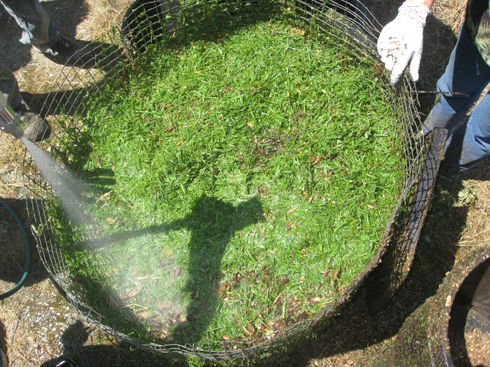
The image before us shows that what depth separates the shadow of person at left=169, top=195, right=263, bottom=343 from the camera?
8.69 feet

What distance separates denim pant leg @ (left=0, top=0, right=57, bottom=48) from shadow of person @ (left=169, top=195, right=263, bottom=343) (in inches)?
81.1

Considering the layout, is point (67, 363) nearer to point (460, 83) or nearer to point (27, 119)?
point (27, 119)

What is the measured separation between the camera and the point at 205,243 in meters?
2.81

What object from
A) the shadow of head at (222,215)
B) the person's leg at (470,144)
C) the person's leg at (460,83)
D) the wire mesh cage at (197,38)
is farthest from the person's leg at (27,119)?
the person's leg at (470,144)

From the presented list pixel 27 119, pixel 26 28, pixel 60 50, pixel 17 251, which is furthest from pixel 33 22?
pixel 17 251

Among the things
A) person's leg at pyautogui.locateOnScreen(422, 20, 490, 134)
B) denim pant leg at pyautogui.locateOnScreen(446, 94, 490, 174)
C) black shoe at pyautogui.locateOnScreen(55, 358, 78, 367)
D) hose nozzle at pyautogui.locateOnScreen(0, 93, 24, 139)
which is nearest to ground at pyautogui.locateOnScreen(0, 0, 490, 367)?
black shoe at pyautogui.locateOnScreen(55, 358, 78, 367)

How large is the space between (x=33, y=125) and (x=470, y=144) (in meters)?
3.40

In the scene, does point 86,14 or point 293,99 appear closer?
point 293,99

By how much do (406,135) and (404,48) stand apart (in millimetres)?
613

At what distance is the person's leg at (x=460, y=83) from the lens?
95.6 inches

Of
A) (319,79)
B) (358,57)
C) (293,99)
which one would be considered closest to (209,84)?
(293,99)

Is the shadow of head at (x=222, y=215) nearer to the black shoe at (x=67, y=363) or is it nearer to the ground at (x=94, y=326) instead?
the ground at (x=94, y=326)

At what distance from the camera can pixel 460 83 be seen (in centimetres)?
259

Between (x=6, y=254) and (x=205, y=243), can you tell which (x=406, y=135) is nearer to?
(x=205, y=243)
